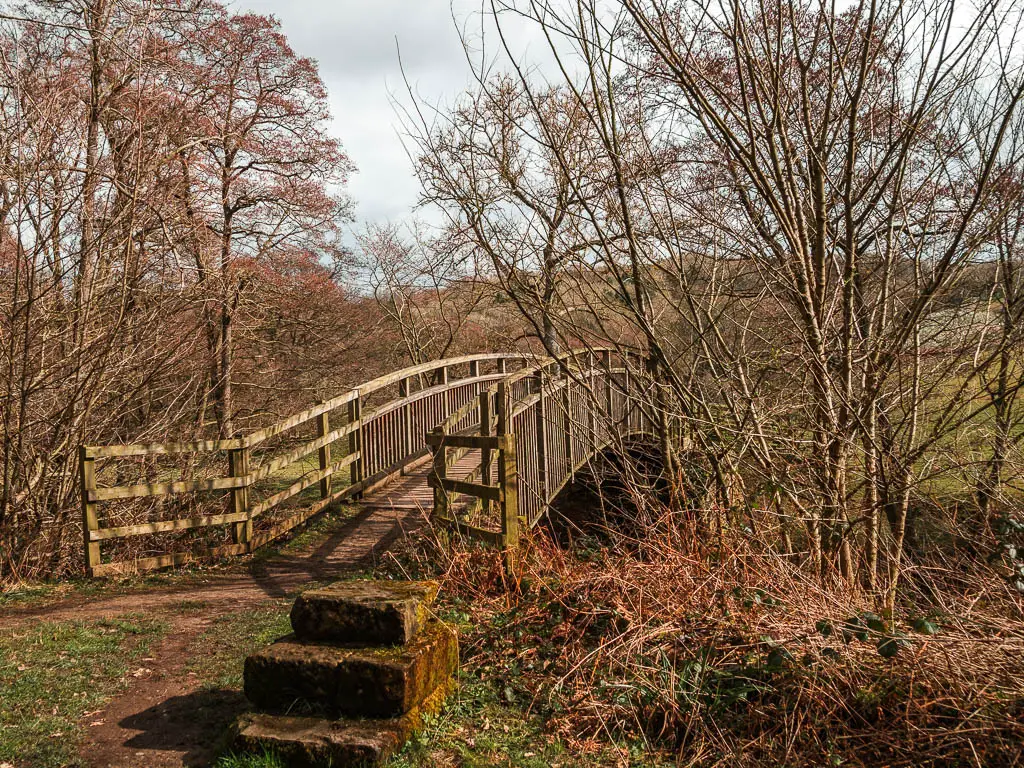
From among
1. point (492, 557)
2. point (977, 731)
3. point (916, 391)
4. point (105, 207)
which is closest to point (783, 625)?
point (977, 731)

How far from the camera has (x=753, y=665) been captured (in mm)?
4195

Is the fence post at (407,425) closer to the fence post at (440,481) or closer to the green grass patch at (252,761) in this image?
the fence post at (440,481)

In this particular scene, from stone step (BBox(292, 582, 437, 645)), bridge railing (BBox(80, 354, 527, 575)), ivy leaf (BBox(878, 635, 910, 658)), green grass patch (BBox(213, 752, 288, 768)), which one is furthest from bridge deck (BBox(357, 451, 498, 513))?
ivy leaf (BBox(878, 635, 910, 658))

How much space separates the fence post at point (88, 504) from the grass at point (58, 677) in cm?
144

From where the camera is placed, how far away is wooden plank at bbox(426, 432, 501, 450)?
714cm

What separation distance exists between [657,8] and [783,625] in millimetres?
3383

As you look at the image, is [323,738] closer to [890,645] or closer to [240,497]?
[890,645]

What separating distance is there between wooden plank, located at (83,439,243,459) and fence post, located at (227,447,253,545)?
141mm

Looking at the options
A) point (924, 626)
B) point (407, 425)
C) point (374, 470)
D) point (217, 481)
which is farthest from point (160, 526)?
point (924, 626)

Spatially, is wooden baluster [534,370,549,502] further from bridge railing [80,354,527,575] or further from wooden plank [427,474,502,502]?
wooden plank [427,474,502,502]

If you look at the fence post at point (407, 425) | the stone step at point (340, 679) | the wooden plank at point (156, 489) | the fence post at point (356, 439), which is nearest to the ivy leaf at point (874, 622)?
the stone step at point (340, 679)

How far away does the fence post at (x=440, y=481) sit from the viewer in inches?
289

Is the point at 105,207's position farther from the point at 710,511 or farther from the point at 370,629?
the point at 710,511

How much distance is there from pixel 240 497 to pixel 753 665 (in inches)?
214
